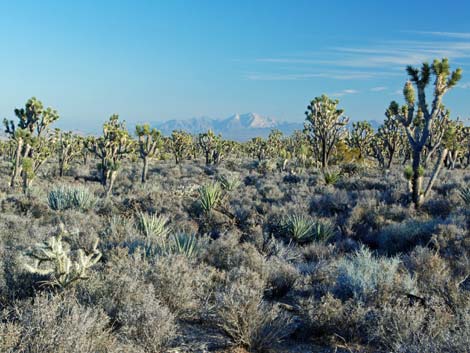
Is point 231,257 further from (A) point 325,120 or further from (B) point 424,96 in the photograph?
(A) point 325,120

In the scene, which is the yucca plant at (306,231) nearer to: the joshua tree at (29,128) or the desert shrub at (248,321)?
the desert shrub at (248,321)

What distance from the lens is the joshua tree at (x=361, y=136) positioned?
37.5 metres

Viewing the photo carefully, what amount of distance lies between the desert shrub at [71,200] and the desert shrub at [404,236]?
8.15 metres

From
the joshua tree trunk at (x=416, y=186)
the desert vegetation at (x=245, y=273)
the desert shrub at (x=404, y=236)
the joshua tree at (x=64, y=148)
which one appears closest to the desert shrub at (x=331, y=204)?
the desert vegetation at (x=245, y=273)

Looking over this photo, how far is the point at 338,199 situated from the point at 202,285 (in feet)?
29.0

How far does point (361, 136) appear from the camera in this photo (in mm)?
37938

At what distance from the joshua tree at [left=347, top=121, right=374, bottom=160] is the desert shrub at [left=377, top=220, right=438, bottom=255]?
28.7 meters

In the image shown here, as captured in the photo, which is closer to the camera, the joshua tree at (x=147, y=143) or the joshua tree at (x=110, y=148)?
the joshua tree at (x=110, y=148)

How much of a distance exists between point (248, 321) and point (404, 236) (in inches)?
230

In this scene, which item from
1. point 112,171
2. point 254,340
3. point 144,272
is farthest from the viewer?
point 112,171

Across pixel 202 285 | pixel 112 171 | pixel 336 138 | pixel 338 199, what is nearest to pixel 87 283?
pixel 202 285

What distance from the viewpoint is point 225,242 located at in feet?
24.4

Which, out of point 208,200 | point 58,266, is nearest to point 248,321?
point 58,266

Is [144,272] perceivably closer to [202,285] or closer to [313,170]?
[202,285]
